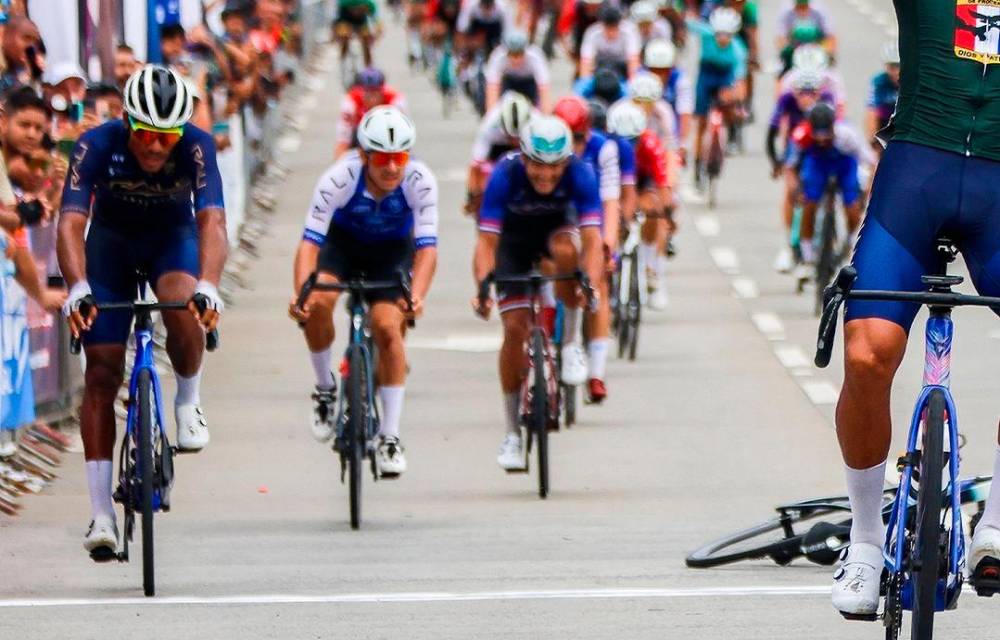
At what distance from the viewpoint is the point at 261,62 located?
86.5 feet

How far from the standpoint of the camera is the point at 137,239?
35.9 feet

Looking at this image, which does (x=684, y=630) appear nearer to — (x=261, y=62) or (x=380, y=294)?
(x=380, y=294)

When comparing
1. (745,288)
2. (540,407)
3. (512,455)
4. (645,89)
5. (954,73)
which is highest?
(954,73)

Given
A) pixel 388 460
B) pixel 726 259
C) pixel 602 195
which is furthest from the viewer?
pixel 726 259

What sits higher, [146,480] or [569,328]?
[146,480]

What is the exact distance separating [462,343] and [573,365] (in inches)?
232

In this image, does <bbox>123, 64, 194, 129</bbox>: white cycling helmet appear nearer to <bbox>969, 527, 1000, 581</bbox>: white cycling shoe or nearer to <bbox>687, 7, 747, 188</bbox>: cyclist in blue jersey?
<bbox>969, 527, 1000, 581</bbox>: white cycling shoe

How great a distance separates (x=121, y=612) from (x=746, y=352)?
438 inches

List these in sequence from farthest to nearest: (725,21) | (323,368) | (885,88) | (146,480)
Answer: (725,21) → (885,88) → (323,368) → (146,480)

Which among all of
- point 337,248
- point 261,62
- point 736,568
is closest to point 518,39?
point 261,62

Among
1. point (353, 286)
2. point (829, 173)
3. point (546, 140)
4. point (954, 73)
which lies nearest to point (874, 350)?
point (954, 73)

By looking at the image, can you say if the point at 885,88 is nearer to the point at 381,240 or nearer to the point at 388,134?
the point at 381,240

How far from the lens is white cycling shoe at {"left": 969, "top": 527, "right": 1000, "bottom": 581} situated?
7.42 m

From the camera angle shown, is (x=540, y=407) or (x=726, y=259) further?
(x=726, y=259)
